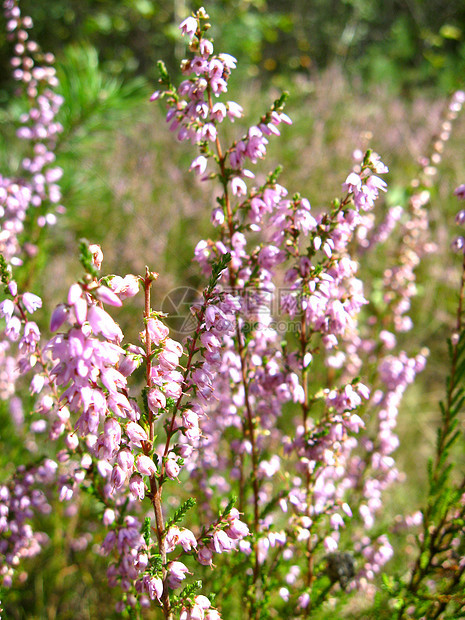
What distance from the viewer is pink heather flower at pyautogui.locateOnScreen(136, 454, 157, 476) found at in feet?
3.71

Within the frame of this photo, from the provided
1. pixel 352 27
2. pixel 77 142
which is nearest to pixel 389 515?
pixel 77 142

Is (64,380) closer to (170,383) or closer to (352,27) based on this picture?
(170,383)

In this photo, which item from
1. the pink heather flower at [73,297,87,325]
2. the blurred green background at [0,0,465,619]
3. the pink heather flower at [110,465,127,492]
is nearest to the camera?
the pink heather flower at [73,297,87,325]

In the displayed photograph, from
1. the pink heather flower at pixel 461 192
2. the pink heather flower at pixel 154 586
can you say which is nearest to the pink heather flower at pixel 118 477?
the pink heather flower at pixel 154 586

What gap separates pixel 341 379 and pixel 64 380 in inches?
99.6

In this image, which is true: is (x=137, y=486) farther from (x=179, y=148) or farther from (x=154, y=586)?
(x=179, y=148)

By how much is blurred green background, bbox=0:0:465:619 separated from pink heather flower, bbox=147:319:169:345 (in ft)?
5.89

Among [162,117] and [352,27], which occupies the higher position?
[352,27]

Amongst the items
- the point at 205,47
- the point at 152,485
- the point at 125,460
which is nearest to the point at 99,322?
the point at 125,460

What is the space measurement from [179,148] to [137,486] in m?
6.76

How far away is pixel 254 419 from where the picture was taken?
1.86 m

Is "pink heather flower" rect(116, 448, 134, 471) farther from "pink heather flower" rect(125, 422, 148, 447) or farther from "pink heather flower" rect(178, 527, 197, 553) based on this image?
"pink heather flower" rect(178, 527, 197, 553)

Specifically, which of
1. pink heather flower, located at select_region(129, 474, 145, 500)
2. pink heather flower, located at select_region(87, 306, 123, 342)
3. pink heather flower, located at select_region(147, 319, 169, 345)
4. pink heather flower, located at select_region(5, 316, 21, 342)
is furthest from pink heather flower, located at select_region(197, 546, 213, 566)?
pink heather flower, located at select_region(5, 316, 21, 342)

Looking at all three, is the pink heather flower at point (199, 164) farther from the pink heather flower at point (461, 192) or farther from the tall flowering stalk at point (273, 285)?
the pink heather flower at point (461, 192)
